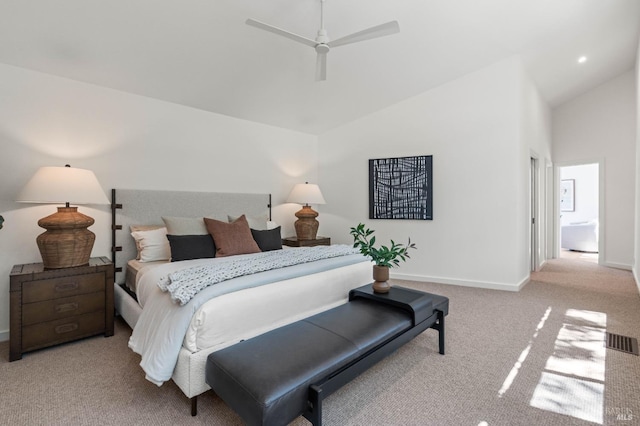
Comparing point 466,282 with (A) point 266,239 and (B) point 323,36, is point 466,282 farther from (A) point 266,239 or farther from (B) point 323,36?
(B) point 323,36

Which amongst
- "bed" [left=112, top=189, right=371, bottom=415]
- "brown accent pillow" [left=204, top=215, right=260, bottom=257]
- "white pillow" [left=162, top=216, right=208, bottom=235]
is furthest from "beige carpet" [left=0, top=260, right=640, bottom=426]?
"brown accent pillow" [left=204, top=215, right=260, bottom=257]

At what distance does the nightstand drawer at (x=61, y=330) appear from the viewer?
2535 mm

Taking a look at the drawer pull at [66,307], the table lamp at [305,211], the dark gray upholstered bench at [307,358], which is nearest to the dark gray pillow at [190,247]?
the drawer pull at [66,307]

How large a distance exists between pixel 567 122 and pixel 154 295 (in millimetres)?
7901

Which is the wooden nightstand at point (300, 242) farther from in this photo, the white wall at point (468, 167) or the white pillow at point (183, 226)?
the white pillow at point (183, 226)

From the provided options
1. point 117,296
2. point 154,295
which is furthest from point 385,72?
point 117,296

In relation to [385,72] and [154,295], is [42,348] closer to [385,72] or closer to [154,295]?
[154,295]

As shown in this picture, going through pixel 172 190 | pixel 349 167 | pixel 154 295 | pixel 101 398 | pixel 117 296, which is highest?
pixel 349 167

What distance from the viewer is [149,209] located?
3.69m

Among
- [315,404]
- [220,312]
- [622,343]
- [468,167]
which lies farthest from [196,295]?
[468,167]

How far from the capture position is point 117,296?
3.19m

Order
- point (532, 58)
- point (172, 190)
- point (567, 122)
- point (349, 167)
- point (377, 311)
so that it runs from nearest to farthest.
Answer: point (377, 311) < point (172, 190) < point (532, 58) < point (349, 167) < point (567, 122)

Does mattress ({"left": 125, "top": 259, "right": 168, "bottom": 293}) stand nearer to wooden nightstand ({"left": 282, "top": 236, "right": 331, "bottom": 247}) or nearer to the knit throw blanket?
the knit throw blanket

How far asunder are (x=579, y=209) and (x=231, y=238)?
32.2 ft
